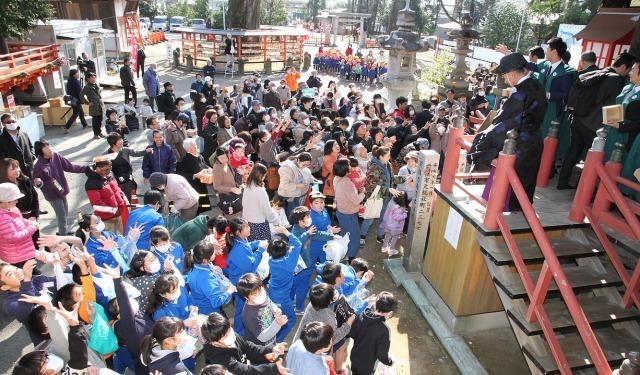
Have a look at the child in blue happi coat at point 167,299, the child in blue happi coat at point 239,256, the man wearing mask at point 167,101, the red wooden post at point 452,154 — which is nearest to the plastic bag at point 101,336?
the child in blue happi coat at point 167,299

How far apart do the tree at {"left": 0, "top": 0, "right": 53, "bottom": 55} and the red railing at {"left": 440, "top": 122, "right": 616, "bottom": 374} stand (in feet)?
47.5

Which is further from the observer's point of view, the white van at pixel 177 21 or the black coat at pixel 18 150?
the white van at pixel 177 21

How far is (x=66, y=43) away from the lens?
16.7m

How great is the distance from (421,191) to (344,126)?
2.78 metres

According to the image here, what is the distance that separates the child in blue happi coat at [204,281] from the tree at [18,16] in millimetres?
12878

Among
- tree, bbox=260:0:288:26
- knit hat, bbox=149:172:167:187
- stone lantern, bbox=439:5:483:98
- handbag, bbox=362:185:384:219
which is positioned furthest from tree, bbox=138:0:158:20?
handbag, bbox=362:185:384:219

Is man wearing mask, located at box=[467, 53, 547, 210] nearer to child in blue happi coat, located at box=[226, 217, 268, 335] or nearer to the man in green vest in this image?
the man in green vest

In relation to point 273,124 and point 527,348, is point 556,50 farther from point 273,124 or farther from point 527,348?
point 273,124

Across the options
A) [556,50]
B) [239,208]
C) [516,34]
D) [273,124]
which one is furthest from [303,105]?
[516,34]

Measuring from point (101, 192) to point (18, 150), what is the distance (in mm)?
2244

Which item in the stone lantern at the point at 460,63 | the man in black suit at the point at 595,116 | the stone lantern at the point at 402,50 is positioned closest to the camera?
the man in black suit at the point at 595,116

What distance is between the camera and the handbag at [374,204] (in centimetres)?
644

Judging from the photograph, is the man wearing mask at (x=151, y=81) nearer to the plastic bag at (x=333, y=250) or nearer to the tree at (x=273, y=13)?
the plastic bag at (x=333, y=250)

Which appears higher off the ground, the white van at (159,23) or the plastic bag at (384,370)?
the white van at (159,23)
